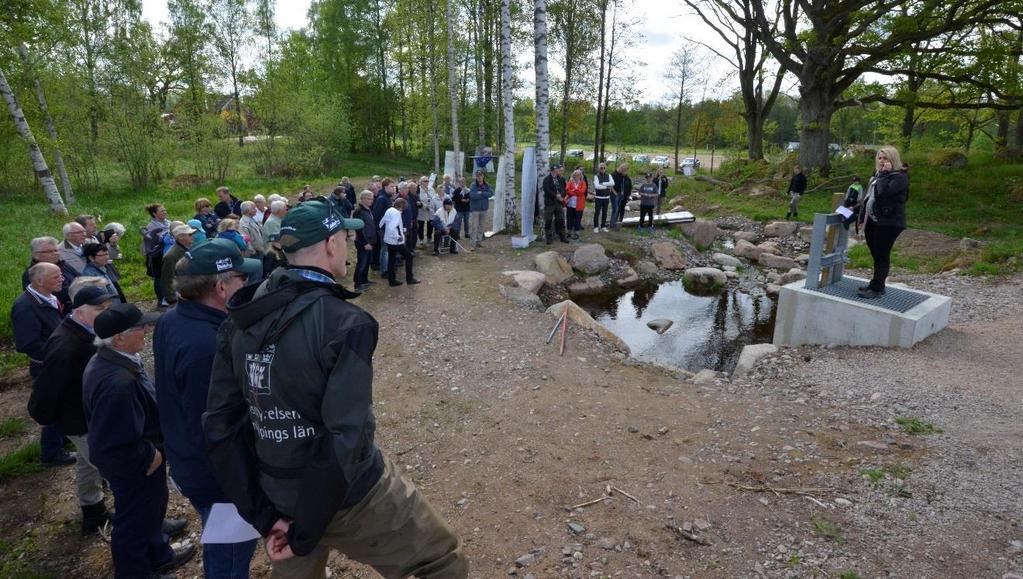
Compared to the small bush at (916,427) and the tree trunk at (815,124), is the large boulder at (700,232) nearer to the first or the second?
the tree trunk at (815,124)

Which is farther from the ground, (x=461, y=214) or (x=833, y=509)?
(x=461, y=214)

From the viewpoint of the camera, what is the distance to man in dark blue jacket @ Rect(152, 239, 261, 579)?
8.73ft

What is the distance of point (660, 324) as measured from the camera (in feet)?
34.4

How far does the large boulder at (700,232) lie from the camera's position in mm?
16641

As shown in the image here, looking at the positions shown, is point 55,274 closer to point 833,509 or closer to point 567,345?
point 567,345

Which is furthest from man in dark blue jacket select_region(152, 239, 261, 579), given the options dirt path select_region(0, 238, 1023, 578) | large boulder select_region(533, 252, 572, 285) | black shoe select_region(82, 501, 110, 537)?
large boulder select_region(533, 252, 572, 285)

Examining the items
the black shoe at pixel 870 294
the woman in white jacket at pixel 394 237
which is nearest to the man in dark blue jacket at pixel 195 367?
the woman in white jacket at pixel 394 237

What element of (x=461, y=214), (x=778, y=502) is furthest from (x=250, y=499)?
(x=461, y=214)

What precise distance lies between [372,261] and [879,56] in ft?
62.5

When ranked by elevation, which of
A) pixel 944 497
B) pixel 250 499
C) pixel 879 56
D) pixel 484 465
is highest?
pixel 879 56

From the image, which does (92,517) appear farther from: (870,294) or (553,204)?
(553,204)

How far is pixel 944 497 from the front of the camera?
12.8ft

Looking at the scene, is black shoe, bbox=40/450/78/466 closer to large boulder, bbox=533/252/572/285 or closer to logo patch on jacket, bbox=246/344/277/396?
logo patch on jacket, bbox=246/344/277/396

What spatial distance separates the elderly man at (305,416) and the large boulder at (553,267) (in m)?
9.43
